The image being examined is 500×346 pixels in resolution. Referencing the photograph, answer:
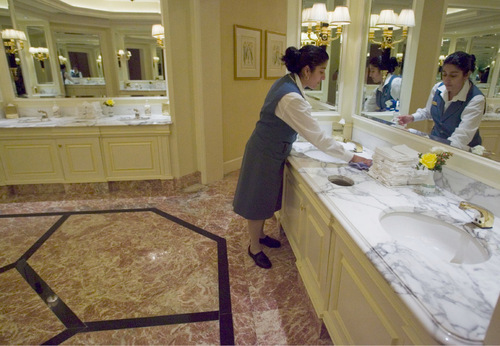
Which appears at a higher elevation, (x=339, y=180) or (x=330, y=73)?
(x=330, y=73)

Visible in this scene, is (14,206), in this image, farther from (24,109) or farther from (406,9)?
(406,9)

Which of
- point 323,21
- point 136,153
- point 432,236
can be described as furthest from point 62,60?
point 432,236

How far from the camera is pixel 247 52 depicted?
4.06 m

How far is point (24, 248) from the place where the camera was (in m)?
2.58

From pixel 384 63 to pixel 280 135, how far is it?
0.97 m

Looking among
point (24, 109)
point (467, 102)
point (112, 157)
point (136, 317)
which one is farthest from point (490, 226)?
point (24, 109)

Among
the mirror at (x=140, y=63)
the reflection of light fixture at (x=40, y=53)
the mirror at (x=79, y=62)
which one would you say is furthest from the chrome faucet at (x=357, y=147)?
the reflection of light fixture at (x=40, y=53)

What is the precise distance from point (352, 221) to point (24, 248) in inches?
109

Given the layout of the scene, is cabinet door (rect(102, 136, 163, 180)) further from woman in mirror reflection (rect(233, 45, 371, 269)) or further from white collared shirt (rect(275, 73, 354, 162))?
white collared shirt (rect(275, 73, 354, 162))

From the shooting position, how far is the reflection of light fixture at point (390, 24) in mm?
1847

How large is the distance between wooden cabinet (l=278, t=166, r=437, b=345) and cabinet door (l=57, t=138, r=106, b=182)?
2.54 meters

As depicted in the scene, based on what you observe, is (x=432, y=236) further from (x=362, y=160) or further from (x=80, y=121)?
(x=80, y=121)

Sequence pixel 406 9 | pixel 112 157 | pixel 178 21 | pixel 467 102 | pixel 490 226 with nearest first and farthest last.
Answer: pixel 490 226, pixel 467 102, pixel 406 9, pixel 178 21, pixel 112 157

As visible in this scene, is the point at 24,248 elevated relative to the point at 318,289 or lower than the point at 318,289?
lower
